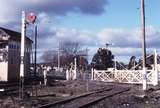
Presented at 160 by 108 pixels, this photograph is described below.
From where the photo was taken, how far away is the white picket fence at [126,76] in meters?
50.8

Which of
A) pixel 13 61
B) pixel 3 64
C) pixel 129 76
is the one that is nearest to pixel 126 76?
pixel 129 76

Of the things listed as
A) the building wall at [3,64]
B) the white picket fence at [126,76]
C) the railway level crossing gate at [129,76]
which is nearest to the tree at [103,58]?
the white picket fence at [126,76]

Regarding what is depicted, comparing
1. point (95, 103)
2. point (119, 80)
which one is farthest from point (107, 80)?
point (95, 103)

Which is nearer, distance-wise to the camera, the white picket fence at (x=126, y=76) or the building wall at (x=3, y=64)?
the white picket fence at (x=126, y=76)

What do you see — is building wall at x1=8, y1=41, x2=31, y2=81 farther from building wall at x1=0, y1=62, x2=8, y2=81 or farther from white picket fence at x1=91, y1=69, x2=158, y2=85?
white picket fence at x1=91, y1=69, x2=158, y2=85

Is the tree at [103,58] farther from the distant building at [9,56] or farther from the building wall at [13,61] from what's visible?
the building wall at [13,61]

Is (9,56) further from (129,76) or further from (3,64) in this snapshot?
(129,76)

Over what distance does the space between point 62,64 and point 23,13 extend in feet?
355

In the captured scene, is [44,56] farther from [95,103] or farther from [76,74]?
[95,103]

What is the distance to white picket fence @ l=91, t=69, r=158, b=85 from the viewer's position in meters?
50.8

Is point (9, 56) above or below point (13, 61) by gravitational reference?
above

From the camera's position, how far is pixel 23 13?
24469mm

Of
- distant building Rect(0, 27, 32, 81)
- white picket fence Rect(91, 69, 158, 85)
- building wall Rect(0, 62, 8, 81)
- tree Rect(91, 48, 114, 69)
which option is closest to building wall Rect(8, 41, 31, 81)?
distant building Rect(0, 27, 32, 81)

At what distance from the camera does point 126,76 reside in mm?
57781
